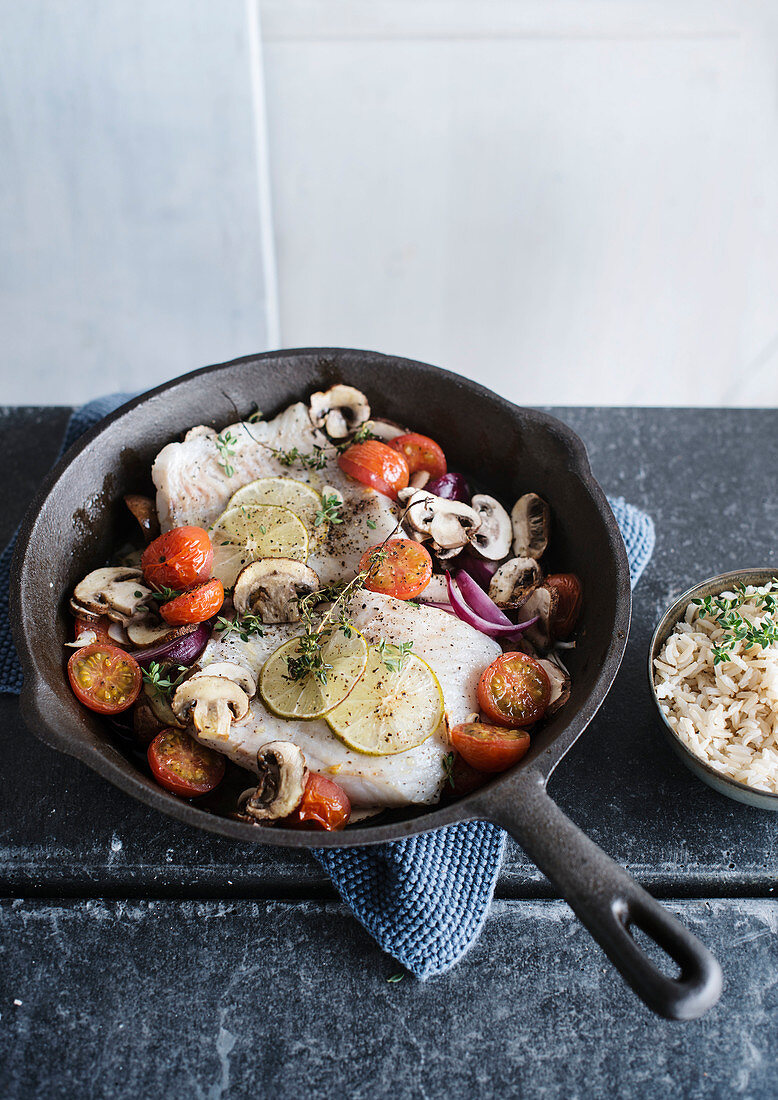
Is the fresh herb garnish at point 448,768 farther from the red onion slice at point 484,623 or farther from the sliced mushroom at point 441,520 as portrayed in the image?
the sliced mushroom at point 441,520

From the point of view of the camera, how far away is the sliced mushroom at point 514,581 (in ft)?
6.27

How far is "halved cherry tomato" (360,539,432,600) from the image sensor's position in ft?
6.04

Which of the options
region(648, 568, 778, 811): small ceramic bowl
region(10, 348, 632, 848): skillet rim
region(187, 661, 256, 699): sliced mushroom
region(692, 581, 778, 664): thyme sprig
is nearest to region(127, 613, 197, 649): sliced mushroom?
region(187, 661, 256, 699): sliced mushroom

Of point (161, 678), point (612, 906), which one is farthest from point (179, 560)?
point (612, 906)

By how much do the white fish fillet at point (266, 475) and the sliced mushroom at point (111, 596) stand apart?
0.64 ft

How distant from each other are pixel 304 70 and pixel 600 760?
2.65m

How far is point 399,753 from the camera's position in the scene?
1596 mm

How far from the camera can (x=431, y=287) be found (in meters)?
3.80

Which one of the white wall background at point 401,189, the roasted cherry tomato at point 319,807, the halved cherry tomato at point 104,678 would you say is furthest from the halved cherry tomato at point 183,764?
the white wall background at point 401,189

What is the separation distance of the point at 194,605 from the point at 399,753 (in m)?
0.51

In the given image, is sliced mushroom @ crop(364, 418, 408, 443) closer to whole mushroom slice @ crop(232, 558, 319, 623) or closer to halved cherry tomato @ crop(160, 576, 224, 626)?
whole mushroom slice @ crop(232, 558, 319, 623)

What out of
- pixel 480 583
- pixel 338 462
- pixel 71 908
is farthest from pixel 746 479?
pixel 71 908

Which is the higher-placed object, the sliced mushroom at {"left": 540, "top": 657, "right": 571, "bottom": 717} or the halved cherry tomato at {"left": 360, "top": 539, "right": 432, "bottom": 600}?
the halved cherry tomato at {"left": 360, "top": 539, "right": 432, "bottom": 600}

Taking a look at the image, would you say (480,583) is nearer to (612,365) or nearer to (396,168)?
(396,168)
